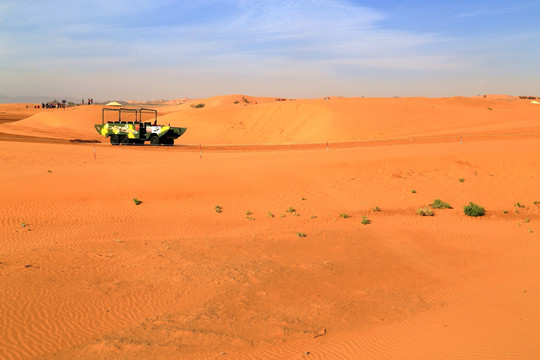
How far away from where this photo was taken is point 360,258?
11.2 m

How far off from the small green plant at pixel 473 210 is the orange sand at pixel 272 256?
0.24 metres

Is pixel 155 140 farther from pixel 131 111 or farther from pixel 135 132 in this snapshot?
pixel 131 111

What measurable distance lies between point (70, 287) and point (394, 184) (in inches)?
529

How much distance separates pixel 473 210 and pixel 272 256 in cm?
843

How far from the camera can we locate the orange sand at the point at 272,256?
6.76 metres

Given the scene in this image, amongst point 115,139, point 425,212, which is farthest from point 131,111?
point 425,212

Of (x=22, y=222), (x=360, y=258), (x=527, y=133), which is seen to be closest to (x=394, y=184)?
(x=360, y=258)

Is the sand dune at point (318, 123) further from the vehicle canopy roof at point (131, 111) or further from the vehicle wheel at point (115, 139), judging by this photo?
the vehicle wheel at point (115, 139)

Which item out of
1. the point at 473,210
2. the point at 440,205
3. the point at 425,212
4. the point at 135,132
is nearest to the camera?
the point at 425,212

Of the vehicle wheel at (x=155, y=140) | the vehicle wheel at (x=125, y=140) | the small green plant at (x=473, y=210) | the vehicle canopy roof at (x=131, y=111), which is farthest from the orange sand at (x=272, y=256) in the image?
the vehicle wheel at (x=155, y=140)

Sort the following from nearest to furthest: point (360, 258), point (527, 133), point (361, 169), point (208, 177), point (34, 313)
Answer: point (34, 313) → point (360, 258) → point (208, 177) → point (361, 169) → point (527, 133)

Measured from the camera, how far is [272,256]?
1110 centimetres

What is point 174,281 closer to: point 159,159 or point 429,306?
point 429,306

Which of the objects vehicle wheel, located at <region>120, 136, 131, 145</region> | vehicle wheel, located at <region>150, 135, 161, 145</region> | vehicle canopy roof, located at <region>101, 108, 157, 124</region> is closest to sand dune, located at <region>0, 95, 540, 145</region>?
vehicle canopy roof, located at <region>101, 108, 157, 124</region>
